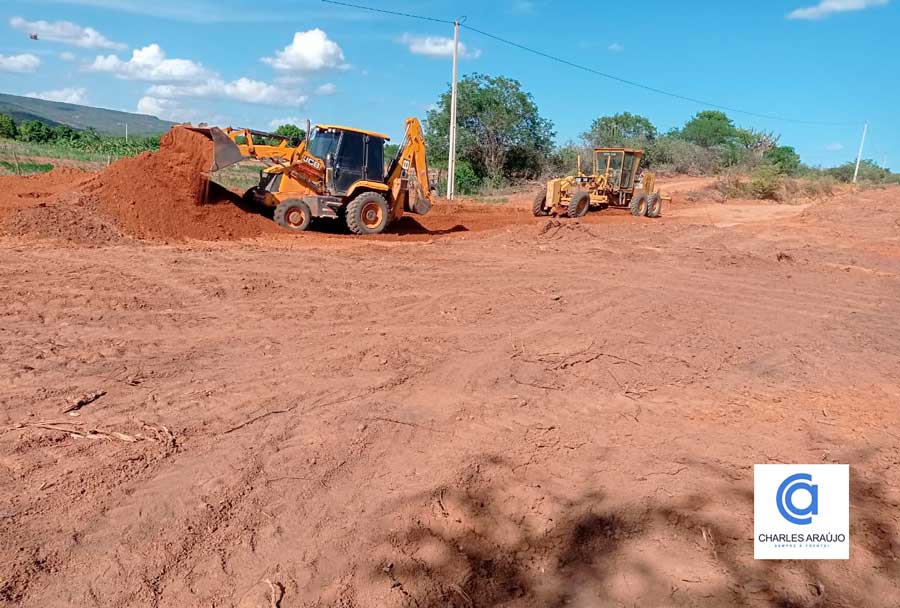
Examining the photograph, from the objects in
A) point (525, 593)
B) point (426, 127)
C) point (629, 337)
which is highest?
point (426, 127)

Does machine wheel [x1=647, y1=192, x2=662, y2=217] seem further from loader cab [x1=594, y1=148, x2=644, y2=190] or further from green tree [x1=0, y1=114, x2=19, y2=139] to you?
green tree [x1=0, y1=114, x2=19, y2=139]

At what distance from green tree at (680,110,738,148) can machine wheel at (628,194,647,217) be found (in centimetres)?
4513

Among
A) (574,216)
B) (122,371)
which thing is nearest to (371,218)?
(574,216)

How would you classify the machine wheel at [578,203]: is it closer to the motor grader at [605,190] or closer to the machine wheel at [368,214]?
the motor grader at [605,190]

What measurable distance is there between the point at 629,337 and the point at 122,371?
5.04 meters

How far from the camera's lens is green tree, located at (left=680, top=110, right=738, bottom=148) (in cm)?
6317

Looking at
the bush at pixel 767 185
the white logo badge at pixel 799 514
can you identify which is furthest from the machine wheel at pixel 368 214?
the bush at pixel 767 185

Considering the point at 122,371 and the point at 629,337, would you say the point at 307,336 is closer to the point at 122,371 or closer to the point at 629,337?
the point at 122,371

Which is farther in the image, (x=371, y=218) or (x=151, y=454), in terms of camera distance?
(x=371, y=218)

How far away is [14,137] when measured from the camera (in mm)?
47125

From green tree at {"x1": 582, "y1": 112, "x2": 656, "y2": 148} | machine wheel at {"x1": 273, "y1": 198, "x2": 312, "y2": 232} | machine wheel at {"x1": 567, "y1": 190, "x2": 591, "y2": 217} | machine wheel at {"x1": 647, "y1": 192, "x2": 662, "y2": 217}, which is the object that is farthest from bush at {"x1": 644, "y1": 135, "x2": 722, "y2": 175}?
machine wheel at {"x1": 273, "y1": 198, "x2": 312, "y2": 232}

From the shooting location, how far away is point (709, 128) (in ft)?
221

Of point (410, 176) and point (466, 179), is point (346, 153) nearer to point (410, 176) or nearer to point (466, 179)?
point (410, 176)

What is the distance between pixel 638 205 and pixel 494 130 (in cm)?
1798
